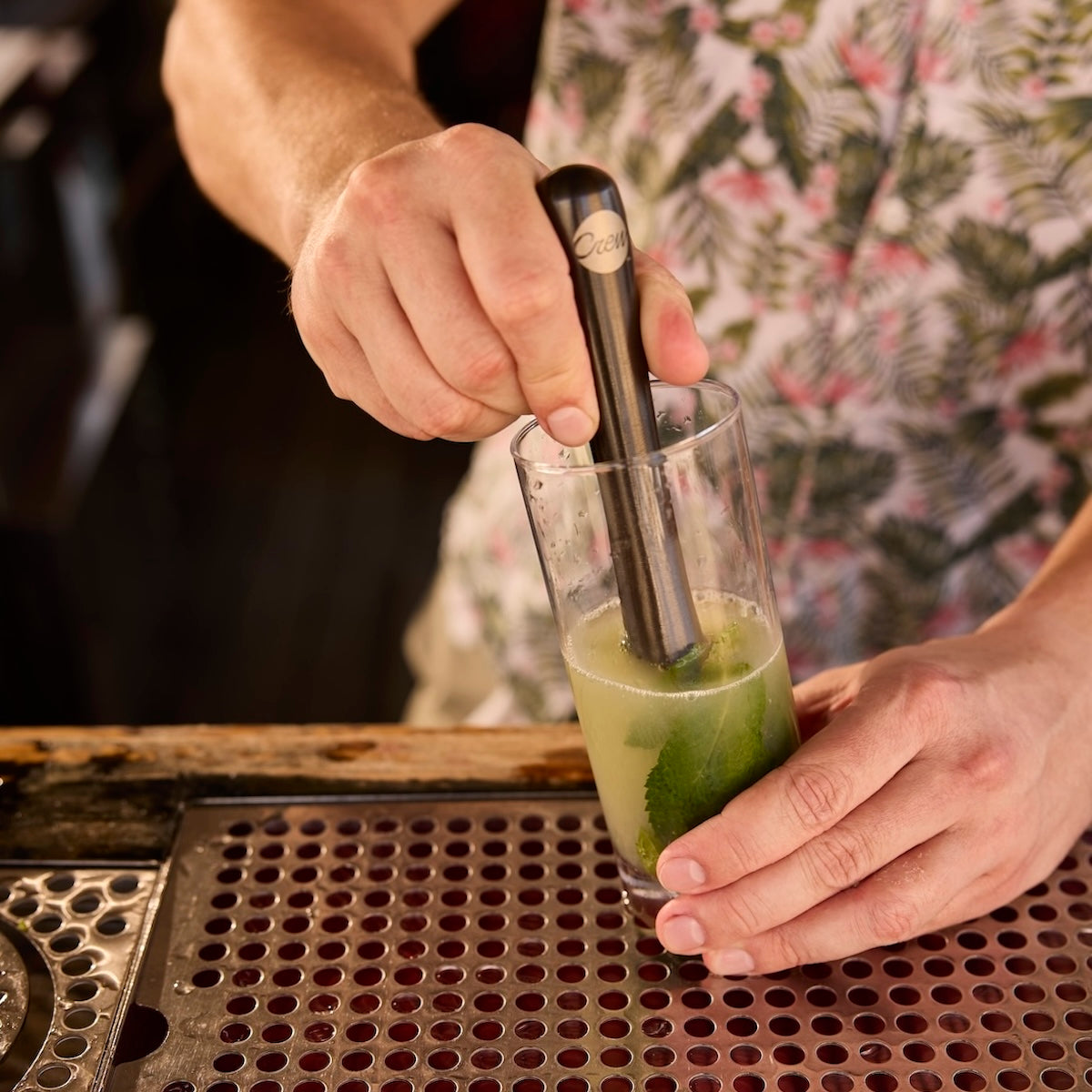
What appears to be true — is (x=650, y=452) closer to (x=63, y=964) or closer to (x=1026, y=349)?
(x=63, y=964)

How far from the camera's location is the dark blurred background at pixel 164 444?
320cm

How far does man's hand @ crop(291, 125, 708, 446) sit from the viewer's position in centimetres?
86

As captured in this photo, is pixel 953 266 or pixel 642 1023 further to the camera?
pixel 953 266

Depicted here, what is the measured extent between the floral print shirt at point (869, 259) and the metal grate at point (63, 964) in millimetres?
780

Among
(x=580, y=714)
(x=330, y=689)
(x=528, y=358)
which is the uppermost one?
(x=528, y=358)

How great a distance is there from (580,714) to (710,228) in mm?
812

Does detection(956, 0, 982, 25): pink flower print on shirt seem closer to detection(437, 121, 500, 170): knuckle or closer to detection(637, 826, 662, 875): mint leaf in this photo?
detection(437, 121, 500, 170): knuckle

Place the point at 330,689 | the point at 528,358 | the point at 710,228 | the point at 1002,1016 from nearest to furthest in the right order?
1. the point at 528,358
2. the point at 1002,1016
3. the point at 710,228
4. the point at 330,689

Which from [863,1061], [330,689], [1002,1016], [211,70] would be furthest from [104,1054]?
[330,689]

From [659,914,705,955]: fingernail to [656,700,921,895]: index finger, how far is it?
23 millimetres

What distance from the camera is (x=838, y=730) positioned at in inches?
41.1

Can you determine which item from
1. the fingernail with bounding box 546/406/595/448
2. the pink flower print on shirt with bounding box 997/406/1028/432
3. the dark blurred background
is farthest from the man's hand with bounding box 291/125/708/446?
the dark blurred background

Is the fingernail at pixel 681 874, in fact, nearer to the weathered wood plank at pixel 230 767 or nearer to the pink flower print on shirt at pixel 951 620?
the weathered wood plank at pixel 230 767

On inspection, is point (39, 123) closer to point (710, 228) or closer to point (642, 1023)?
point (710, 228)
